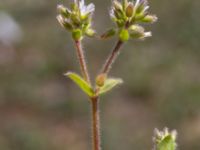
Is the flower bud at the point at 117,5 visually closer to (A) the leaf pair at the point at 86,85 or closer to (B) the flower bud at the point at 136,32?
(B) the flower bud at the point at 136,32

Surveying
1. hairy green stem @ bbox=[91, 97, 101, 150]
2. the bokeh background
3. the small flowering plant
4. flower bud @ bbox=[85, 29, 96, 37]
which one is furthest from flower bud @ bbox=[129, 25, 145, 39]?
the bokeh background

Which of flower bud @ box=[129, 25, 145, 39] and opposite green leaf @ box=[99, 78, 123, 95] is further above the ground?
flower bud @ box=[129, 25, 145, 39]

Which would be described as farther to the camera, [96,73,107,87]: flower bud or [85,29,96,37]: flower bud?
[85,29,96,37]: flower bud

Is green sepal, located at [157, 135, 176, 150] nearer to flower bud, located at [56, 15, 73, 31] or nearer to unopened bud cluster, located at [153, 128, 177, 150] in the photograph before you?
unopened bud cluster, located at [153, 128, 177, 150]

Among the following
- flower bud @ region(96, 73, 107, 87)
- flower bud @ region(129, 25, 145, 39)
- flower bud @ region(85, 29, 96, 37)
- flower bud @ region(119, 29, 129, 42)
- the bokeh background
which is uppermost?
the bokeh background

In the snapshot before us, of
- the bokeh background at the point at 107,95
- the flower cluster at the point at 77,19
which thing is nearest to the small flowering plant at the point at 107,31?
the flower cluster at the point at 77,19

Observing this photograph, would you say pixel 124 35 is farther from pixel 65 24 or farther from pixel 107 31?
pixel 65 24
